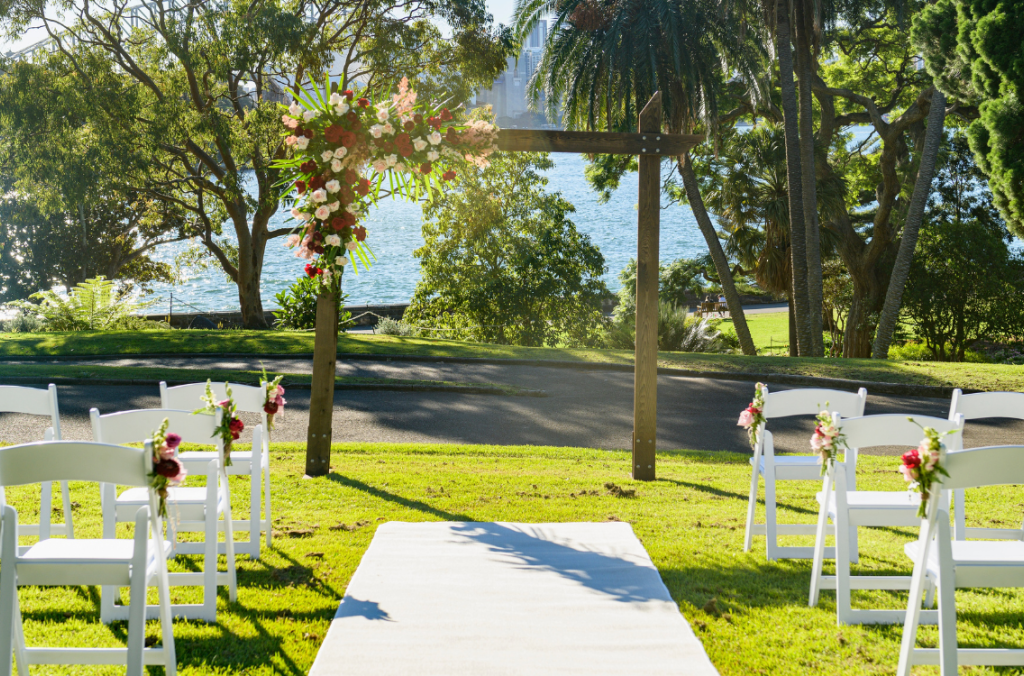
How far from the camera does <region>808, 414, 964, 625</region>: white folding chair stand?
3.70 meters

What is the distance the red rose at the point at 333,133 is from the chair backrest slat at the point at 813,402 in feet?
12.6

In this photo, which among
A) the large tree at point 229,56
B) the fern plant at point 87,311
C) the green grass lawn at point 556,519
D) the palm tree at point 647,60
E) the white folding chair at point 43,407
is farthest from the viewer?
the fern plant at point 87,311

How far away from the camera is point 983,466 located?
2906 millimetres

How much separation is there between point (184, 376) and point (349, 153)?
25.6ft

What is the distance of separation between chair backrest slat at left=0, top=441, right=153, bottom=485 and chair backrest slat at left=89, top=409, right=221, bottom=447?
Result: 89cm

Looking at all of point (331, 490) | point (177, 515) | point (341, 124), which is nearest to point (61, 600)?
point (177, 515)

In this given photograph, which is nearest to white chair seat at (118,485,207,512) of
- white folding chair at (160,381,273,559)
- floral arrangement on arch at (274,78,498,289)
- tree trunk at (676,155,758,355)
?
white folding chair at (160,381,273,559)

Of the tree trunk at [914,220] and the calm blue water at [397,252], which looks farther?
the calm blue water at [397,252]

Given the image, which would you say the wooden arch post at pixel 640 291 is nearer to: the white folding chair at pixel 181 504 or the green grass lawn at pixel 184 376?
the white folding chair at pixel 181 504

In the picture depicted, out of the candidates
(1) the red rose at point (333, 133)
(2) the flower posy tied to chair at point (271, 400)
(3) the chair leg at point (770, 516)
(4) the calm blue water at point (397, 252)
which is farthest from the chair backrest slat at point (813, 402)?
(4) the calm blue water at point (397, 252)

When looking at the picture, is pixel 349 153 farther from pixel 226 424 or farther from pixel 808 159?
pixel 808 159

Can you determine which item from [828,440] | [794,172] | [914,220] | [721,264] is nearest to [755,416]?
[828,440]

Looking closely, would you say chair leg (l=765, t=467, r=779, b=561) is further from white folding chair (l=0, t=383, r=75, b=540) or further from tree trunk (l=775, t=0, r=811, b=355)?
tree trunk (l=775, t=0, r=811, b=355)

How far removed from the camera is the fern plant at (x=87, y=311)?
1967cm
